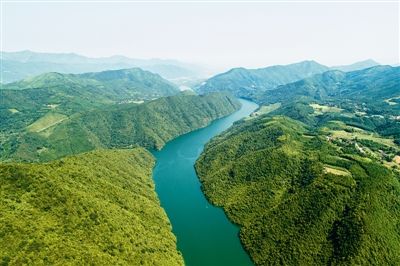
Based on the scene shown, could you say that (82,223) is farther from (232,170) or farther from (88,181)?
(232,170)

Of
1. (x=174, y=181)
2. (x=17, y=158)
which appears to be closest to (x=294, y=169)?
(x=174, y=181)

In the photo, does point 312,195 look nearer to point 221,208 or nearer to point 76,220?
point 221,208

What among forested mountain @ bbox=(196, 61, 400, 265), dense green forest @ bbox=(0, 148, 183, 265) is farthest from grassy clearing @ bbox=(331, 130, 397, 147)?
dense green forest @ bbox=(0, 148, 183, 265)

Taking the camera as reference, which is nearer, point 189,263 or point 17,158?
point 189,263

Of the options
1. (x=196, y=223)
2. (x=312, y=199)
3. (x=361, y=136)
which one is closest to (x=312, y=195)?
(x=312, y=199)

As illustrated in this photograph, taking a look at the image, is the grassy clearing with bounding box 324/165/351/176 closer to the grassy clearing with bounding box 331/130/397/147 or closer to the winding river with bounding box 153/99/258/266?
Result: the winding river with bounding box 153/99/258/266

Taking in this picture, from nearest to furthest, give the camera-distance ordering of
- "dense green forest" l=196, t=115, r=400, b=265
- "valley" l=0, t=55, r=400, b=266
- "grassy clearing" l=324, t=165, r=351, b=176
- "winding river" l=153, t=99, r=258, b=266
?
"valley" l=0, t=55, r=400, b=266, "dense green forest" l=196, t=115, r=400, b=265, "winding river" l=153, t=99, r=258, b=266, "grassy clearing" l=324, t=165, r=351, b=176

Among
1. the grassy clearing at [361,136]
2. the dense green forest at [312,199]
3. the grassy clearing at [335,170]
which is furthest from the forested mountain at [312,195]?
the grassy clearing at [361,136]
